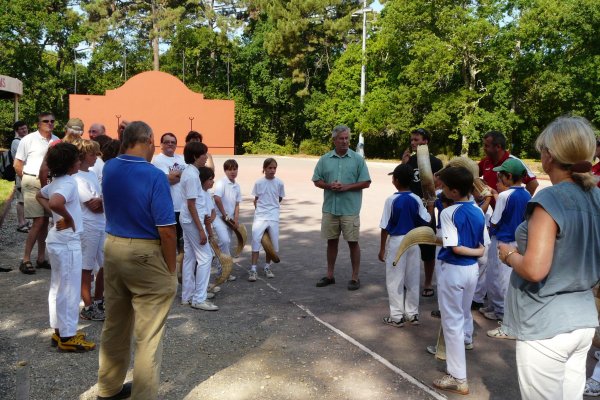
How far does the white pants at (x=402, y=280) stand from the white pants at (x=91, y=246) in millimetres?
3066

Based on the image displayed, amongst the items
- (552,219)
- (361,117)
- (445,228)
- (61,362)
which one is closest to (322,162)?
(445,228)

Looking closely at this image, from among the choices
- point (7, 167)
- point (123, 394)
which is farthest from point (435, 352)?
point (7, 167)

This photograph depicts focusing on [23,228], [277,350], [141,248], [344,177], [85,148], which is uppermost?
[85,148]

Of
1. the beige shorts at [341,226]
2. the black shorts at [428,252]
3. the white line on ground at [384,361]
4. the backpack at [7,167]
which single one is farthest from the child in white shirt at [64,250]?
the backpack at [7,167]

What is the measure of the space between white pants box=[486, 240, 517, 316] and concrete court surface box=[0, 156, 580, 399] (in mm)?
243

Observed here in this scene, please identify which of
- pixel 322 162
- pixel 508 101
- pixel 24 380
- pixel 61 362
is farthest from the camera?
pixel 508 101

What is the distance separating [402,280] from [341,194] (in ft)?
6.24

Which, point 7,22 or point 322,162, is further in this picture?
point 7,22

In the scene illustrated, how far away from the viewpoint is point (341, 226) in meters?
7.14

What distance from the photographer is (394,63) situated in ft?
136

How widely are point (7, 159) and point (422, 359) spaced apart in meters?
8.90

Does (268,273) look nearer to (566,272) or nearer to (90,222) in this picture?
(90,222)

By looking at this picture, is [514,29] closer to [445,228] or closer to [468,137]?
[468,137]

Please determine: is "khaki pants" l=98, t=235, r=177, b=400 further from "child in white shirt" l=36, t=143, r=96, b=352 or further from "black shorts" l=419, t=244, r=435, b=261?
"black shorts" l=419, t=244, r=435, b=261
